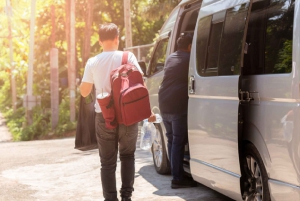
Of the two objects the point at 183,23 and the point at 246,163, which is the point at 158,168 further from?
the point at 246,163

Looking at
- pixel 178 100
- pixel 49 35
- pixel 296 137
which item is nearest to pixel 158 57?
pixel 178 100

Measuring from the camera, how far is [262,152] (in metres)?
5.78

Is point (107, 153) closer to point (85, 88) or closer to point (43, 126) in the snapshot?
point (85, 88)

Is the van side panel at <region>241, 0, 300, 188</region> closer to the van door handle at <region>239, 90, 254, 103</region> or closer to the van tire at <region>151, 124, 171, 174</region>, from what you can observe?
the van door handle at <region>239, 90, 254, 103</region>

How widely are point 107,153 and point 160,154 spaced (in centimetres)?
270

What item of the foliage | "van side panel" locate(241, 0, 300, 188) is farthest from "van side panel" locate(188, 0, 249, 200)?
the foliage

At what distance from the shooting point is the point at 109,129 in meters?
6.58

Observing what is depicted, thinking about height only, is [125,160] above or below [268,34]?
below

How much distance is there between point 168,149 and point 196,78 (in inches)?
58.9

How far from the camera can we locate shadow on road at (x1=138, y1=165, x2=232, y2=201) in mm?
7534

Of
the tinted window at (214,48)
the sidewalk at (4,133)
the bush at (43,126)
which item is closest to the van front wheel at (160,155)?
the tinted window at (214,48)

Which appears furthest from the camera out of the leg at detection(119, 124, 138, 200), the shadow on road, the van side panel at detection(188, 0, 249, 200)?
the shadow on road

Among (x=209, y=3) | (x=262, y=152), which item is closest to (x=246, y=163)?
(x=262, y=152)

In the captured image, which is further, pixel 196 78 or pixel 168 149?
pixel 168 149
